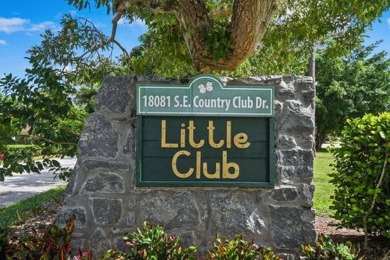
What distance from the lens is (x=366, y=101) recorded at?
A: 95.5 ft

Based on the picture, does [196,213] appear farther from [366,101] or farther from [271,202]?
[366,101]

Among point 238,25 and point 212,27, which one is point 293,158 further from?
point 212,27

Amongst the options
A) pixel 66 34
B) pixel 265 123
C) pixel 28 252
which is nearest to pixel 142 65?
pixel 66 34

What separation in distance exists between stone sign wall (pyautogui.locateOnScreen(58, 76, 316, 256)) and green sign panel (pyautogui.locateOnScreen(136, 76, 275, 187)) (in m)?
0.09

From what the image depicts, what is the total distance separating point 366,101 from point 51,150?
26530mm

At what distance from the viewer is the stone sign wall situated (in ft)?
12.9

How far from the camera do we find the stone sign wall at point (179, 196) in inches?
155

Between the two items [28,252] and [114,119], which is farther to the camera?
[114,119]

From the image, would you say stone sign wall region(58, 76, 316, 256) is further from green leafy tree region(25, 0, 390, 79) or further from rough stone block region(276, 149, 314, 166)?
green leafy tree region(25, 0, 390, 79)

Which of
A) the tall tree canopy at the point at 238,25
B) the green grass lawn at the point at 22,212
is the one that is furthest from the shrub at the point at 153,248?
the green grass lawn at the point at 22,212

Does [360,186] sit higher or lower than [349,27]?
lower

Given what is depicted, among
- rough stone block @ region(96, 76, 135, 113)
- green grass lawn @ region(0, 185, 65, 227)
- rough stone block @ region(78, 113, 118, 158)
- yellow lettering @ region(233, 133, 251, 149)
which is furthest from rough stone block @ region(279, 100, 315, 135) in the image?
green grass lawn @ region(0, 185, 65, 227)

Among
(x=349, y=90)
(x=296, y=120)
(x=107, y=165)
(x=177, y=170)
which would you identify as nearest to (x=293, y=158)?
(x=296, y=120)

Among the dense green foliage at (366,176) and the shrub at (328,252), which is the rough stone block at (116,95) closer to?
the shrub at (328,252)
